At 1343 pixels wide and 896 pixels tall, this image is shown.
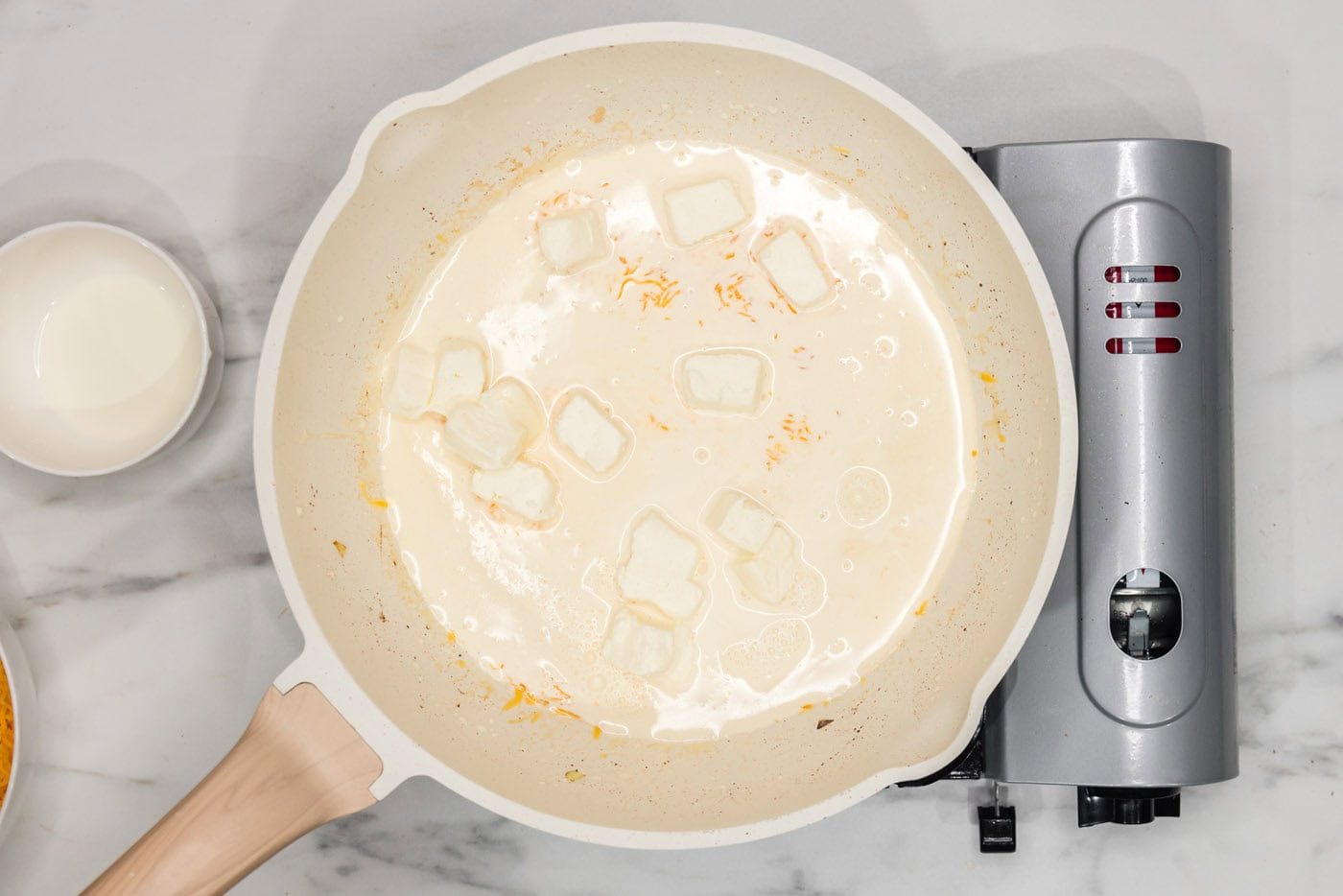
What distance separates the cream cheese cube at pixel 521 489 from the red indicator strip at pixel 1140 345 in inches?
18.5

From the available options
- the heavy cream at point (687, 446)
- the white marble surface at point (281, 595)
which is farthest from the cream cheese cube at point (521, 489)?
the white marble surface at point (281, 595)

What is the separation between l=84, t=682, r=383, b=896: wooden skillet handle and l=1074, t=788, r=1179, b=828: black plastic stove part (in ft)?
1.85

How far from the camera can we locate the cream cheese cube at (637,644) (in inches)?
32.6

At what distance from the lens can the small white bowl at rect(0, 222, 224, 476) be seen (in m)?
0.83

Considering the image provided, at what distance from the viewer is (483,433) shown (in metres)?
0.81

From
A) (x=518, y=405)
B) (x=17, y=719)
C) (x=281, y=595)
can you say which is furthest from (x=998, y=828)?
(x=17, y=719)

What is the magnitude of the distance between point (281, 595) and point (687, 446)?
39 centimetres

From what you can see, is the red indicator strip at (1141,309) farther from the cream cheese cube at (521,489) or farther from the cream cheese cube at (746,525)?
the cream cheese cube at (521,489)

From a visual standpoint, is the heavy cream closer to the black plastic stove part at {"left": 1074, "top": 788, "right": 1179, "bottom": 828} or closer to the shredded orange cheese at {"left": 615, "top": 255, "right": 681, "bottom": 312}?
the shredded orange cheese at {"left": 615, "top": 255, "right": 681, "bottom": 312}

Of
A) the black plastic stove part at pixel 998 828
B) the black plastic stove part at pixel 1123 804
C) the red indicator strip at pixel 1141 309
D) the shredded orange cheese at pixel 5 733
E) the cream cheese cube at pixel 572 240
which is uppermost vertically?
the cream cheese cube at pixel 572 240

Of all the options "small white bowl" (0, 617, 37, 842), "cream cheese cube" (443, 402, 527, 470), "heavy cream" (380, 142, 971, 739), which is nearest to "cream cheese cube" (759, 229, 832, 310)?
"heavy cream" (380, 142, 971, 739)

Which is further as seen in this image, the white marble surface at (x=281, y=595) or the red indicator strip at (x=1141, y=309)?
the white marble surface at (x=281, y=595)

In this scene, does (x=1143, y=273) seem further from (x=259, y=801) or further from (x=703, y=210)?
(x=259, y=801)

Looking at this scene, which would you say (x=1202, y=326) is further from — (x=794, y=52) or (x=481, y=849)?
(x=481, y=849)
